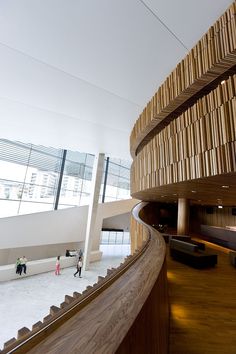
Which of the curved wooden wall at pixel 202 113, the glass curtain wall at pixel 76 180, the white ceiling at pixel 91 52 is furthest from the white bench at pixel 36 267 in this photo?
the curved wooden wall at pixel 202 113

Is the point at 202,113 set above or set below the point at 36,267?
above

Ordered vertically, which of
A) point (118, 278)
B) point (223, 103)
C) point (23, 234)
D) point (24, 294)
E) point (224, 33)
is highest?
point (224, 33)

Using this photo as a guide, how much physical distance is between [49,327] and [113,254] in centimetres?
1756

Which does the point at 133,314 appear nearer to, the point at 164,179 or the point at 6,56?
the point at 164,179

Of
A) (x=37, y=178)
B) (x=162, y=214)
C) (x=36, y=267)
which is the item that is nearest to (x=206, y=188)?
(x=162, y=214)

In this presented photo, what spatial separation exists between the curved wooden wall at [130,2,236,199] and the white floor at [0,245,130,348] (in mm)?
6185

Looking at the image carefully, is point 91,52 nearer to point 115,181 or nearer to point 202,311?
point 202,311

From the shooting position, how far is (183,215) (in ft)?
29.5

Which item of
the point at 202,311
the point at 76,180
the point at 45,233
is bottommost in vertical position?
the point at 202,311

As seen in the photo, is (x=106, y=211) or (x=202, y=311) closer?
(x=202, y=311)

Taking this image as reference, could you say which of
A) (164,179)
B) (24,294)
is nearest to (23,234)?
(24,294)

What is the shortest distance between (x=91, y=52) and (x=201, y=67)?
277 cm

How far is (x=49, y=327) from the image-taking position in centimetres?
82

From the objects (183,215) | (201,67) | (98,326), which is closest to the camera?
(98,326)
